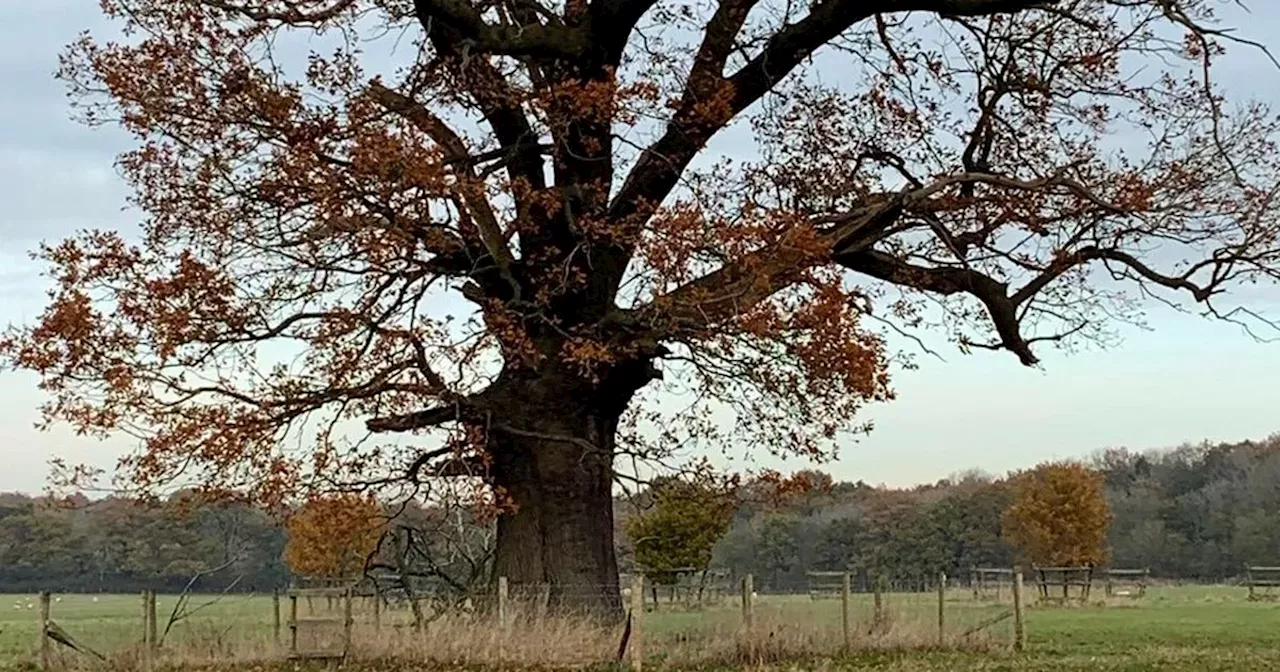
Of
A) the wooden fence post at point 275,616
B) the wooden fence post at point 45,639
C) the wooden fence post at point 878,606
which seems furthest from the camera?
the wooden fence post at point 878,606

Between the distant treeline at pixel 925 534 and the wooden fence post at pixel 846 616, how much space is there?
2743 cm

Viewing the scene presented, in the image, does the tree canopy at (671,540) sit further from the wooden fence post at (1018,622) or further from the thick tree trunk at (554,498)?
the thick tree trunk at (554,498)

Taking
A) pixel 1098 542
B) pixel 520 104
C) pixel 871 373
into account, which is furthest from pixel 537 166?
pixel 1098 542

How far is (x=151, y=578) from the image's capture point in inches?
1623

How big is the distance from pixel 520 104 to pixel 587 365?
10.3 ft

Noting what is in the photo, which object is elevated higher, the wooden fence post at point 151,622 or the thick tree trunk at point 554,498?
the thick tree trunk at point 554,498

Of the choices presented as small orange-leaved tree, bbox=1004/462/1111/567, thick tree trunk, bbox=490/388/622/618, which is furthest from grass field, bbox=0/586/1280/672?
small orange-leaved tree, bbox=1004/462/1111/567

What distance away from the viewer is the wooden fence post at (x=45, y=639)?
52.0 ft

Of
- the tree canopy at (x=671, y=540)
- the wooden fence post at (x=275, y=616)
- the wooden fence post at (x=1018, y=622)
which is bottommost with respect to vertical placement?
the wooden fence post at (x=1018, y=622)

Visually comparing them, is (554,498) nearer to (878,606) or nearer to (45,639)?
Answer: (878,606)

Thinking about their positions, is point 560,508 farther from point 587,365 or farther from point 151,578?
point 151,578

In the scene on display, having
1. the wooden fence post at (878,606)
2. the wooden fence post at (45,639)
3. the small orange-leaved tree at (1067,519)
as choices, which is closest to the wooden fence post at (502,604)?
the wooden fence post at (45,639)

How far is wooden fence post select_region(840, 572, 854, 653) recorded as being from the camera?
16797 millimetres

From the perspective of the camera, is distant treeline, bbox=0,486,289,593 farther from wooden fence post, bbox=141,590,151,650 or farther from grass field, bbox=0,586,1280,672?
wooden fence post, bbox=141,590,151,650
